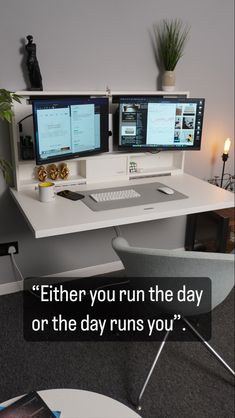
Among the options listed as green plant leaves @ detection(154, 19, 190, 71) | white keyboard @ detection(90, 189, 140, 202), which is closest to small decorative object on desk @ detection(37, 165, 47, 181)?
white keyboard @ detection(90, 189, 140, 202)

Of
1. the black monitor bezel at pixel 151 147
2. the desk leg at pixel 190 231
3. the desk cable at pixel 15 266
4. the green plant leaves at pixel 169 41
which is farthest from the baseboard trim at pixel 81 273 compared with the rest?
the green plant leaves at pixel 169 41

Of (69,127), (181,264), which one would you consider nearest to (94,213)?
(69,127)

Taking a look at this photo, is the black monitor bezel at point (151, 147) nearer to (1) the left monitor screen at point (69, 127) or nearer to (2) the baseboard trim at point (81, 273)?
(1) the left monitor screen at point (69, 127)

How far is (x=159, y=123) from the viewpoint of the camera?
7.37 feet

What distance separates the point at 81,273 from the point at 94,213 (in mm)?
926

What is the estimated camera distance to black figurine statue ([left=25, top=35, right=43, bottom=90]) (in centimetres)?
196

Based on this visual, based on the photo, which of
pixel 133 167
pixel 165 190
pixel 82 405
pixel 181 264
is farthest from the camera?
pixel 133 167

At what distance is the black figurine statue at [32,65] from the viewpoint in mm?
1959

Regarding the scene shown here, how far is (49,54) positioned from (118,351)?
1.74 meters

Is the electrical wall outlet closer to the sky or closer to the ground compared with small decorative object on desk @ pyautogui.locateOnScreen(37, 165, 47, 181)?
closer to the ground

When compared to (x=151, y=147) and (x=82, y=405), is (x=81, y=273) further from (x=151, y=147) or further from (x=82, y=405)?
(x=82, y=405)

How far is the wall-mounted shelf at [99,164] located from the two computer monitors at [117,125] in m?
0.08

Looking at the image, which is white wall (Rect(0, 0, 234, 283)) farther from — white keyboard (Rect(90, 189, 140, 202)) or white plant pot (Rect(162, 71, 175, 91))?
white keyboard (Rect(90, 189, 140, 202))

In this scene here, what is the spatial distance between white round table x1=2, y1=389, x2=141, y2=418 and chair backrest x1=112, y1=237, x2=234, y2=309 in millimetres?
486
